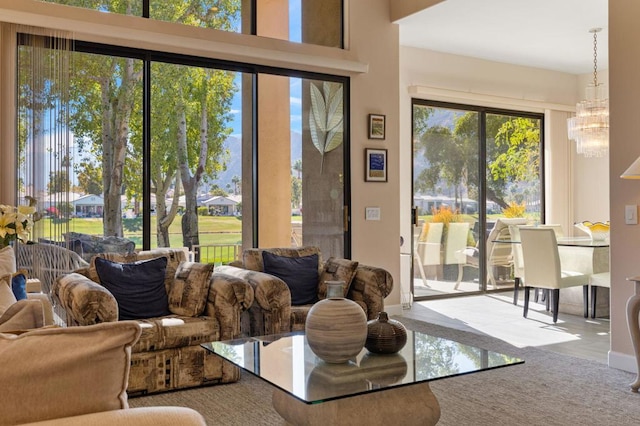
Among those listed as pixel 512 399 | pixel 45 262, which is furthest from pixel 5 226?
pixel 512 399

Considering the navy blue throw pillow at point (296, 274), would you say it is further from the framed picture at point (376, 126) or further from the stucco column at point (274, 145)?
the framed picture at point (376, 126)

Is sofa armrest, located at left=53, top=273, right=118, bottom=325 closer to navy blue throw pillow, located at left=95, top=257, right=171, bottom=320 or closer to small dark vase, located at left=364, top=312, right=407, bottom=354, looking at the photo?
navy blue throw pillow, located at left=95, top=257, right=171, bottom=320

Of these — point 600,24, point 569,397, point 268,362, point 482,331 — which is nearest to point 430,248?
point 482,331

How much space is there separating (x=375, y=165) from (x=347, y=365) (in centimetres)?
383

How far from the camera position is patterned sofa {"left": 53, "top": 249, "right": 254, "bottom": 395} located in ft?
11.1

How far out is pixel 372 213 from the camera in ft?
20.1

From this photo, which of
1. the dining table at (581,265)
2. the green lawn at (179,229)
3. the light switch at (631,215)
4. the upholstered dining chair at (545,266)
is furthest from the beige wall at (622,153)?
the green lawn at (179,229)

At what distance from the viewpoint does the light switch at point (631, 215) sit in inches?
159

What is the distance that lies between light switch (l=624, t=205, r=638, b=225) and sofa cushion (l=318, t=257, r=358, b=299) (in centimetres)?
194

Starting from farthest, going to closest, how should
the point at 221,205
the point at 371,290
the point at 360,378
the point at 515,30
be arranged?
the point at 515,30
the point at 221,205
the point at 371,290
the point at 360,378

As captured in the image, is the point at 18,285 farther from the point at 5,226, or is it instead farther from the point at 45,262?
the point at 45,262

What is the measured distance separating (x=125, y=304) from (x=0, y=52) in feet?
7.15

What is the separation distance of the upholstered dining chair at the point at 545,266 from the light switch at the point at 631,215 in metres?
1.56

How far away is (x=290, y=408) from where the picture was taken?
2561mm
